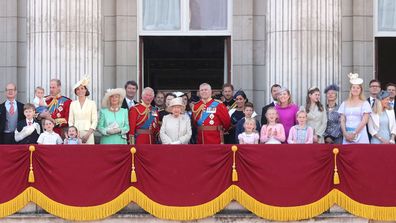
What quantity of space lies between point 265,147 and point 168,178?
1.69 metres

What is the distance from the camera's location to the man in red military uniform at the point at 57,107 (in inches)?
730

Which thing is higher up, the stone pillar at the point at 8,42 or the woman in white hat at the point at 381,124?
the stone pillar at the point at 8,42

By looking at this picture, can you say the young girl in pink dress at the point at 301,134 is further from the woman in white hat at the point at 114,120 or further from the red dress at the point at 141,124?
the woman in white hat at the point at 114,120

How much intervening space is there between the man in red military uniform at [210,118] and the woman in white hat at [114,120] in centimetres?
132

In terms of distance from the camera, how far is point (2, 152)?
17375 mm

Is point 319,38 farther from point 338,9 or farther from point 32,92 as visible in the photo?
point 32,92

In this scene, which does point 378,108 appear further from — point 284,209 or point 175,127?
point 175,127

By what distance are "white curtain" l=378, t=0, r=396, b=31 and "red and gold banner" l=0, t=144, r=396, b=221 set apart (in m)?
5.00

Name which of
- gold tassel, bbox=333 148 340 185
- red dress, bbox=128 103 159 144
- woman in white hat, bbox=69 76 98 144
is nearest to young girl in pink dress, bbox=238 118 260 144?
gold tassel, bbox=333 148 340 185

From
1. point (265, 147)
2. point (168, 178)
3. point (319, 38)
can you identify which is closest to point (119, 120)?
point (168, 178)

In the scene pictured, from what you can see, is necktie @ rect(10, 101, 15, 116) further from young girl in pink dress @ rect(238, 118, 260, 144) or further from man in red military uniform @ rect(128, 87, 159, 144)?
young girl in pink dress @ rect(238, 118, 260, 144)

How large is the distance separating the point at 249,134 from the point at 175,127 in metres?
1.28

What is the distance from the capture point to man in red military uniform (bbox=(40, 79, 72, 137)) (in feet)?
60.8

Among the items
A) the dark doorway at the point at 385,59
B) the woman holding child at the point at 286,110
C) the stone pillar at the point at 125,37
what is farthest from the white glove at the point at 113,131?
the dark doorway at the point at 385,59
